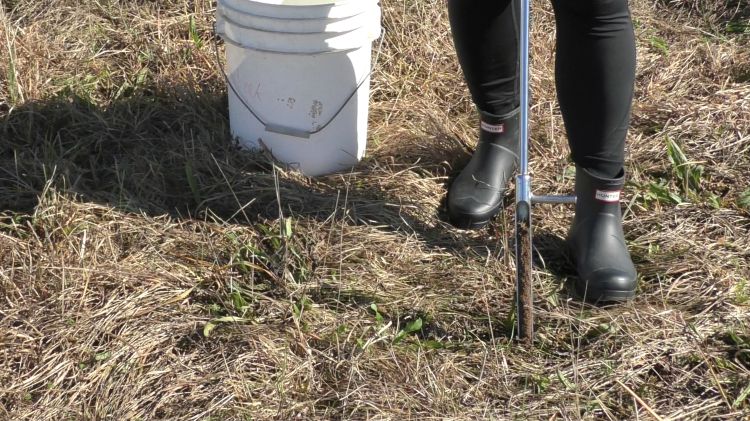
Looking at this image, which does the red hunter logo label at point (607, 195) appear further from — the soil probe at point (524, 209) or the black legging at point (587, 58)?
the soil probe at point (524, 209)

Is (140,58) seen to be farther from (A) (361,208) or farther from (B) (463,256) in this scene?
(B) (463,256)

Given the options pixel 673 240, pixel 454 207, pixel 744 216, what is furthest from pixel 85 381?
pixel 744 216

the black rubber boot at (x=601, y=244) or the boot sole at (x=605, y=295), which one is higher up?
the black rubber boot at (x=601, y=244)

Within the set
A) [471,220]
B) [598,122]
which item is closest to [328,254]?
[471,220]

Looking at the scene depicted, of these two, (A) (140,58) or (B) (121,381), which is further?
(A) (140,58)

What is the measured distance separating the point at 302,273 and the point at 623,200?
0.86 m

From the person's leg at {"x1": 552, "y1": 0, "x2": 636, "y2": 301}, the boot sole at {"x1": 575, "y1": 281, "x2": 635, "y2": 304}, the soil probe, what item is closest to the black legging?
the person's leg at {"x1": 552, "y1": 0, "x2": 636, "y2": 301}

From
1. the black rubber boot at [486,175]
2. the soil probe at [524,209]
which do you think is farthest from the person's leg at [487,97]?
the soil probe at [524,209]

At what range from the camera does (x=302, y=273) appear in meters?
2.18

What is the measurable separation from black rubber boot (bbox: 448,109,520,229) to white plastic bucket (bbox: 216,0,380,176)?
1.19 feet

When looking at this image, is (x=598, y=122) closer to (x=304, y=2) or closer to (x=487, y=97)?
(x=487, y=97)

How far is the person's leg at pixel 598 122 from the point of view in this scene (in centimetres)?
194

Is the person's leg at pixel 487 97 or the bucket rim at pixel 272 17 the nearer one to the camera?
the person's leg at pixel 487 97

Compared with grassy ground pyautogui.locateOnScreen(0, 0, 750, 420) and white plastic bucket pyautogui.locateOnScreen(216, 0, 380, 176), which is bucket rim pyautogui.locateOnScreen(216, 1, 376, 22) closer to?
white plastic bucket pyautogui.locateOnScreen(216, 0, 380, 176)
